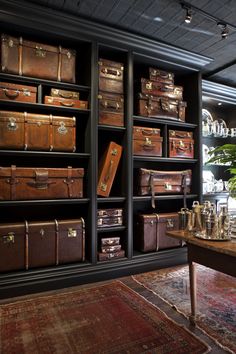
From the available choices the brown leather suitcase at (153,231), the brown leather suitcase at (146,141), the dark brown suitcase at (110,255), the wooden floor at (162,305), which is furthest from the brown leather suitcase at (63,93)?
the wooden floor at (162,305)

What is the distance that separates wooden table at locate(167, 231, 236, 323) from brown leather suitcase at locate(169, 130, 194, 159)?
64.3 inches

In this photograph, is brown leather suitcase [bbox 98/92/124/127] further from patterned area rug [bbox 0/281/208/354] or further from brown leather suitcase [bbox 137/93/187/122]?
patterned area rug [bbox 0/281/208/354]

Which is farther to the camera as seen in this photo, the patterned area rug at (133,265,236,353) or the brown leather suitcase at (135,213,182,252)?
the brown leather suitcase at (135,213,182,252)

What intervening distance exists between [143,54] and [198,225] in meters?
2.06

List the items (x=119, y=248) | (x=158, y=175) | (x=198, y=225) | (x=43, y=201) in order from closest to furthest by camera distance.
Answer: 1. (x=198, y=225)
2. (x=43, y=201)
3. (x=119, y=248)
4. (x=158, y=175)

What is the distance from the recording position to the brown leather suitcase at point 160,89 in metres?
2.97

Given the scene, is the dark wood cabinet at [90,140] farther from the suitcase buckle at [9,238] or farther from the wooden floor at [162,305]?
the suitcase buckle at [9,238]

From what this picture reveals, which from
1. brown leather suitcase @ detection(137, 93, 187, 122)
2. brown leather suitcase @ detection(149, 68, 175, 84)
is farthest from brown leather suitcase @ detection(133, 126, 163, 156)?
brown leather suitcase @ detection(149, 68, 175, 84)

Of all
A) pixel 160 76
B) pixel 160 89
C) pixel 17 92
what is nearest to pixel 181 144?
pixel 160 89

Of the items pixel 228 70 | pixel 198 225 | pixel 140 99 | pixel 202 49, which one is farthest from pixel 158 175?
pixel 228 70

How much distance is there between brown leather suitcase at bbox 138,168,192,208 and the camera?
291 cm

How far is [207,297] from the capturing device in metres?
2.23

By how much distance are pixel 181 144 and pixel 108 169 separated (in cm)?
108

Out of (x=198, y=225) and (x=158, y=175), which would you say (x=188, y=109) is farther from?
(x=198, y=225)
